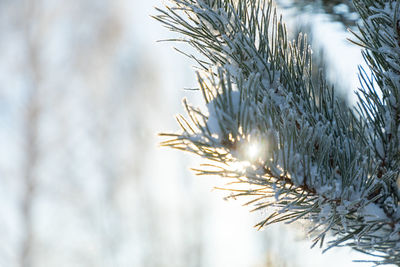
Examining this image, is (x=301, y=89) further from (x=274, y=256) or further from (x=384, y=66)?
(x=274, y=256)

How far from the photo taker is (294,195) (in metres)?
0.47

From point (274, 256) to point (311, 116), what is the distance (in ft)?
8.47

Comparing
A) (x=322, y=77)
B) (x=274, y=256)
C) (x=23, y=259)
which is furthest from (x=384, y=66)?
(x=23, y=259)

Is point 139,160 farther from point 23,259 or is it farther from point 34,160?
point 23,259

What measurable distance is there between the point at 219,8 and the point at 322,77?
0.15 m

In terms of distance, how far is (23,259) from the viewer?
402cm

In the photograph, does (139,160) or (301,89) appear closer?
(301,89)

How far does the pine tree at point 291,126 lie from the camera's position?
0.39 metres

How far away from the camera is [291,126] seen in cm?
43

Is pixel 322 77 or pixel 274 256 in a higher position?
pixel 322 77

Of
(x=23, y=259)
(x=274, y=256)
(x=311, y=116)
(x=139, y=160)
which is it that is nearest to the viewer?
(x=311, y=116)

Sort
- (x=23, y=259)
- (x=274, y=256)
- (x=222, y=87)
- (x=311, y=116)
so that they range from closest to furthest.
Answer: (x=222, y=87) < (x=311, y=116) < (x=274, y=256) < (x=23, y=259)

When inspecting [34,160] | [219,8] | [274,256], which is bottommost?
[274,256]

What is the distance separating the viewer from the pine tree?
1.29ft
